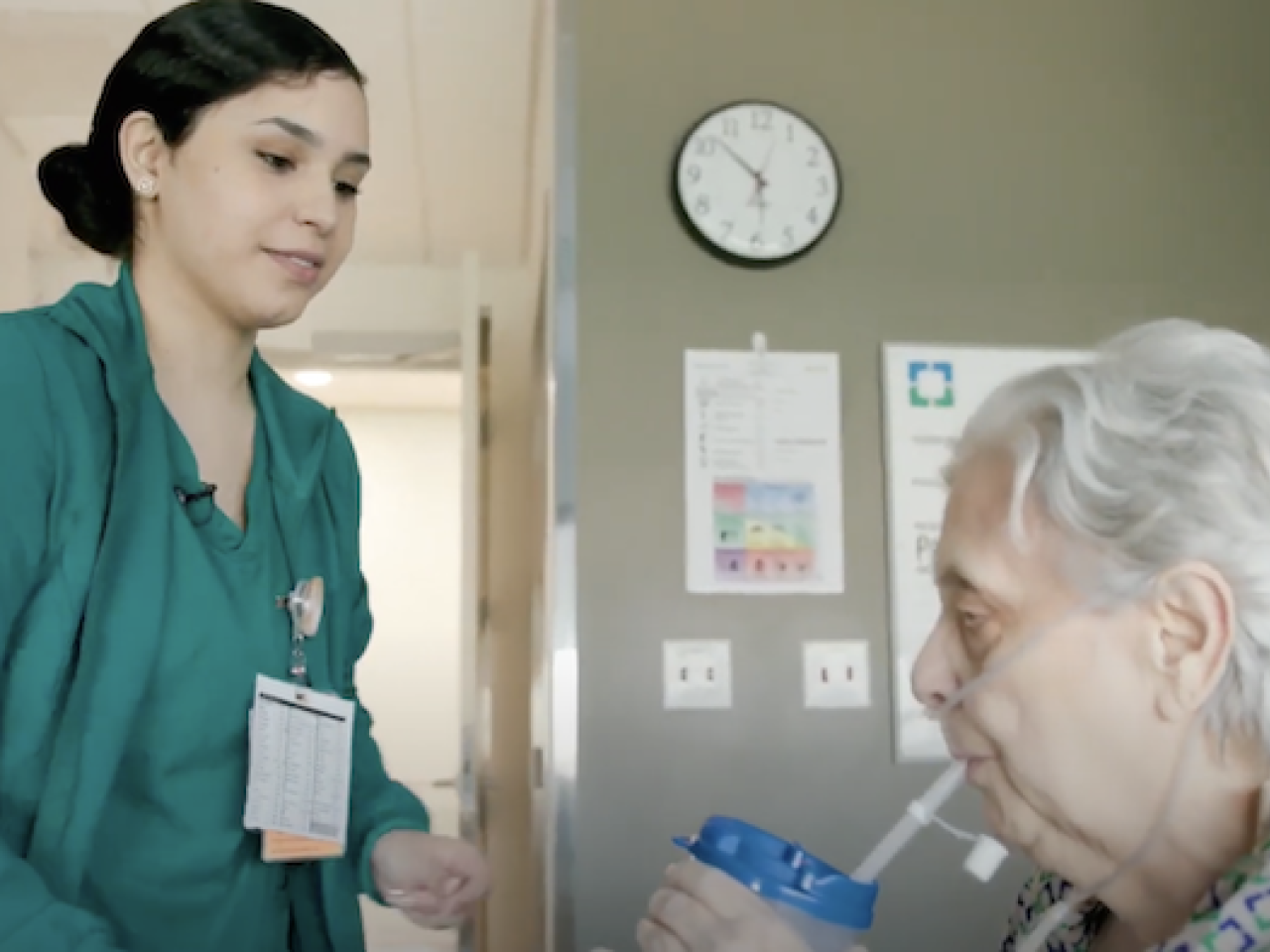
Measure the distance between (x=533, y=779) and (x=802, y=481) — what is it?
56 cm

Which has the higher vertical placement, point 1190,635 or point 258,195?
point 258,195

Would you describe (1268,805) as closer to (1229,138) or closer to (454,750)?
(454,750)

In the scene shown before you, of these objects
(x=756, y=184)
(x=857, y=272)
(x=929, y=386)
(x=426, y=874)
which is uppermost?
(x=756, y=184)

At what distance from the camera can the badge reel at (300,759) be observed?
0.77m

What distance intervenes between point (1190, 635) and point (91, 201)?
0.78m

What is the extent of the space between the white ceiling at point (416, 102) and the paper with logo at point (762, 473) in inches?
13.3

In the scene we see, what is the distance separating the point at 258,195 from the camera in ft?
2.66

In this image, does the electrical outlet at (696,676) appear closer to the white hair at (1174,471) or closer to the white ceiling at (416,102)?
the white ceiling at (416,102)

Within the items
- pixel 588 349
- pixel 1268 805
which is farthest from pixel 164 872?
pixel 588 349

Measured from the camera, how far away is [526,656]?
1.48 metres

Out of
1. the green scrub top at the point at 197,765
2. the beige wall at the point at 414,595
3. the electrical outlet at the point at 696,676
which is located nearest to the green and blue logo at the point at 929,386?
the electrical outlet at the point at 696,676

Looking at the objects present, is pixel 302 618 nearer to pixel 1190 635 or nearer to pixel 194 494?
pixel 194 494

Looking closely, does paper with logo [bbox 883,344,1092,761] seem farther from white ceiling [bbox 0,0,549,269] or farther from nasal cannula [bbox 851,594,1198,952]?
nasal cannula [bbox 851,594,1198,952]

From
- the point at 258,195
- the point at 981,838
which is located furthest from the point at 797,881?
the point at 258,195
